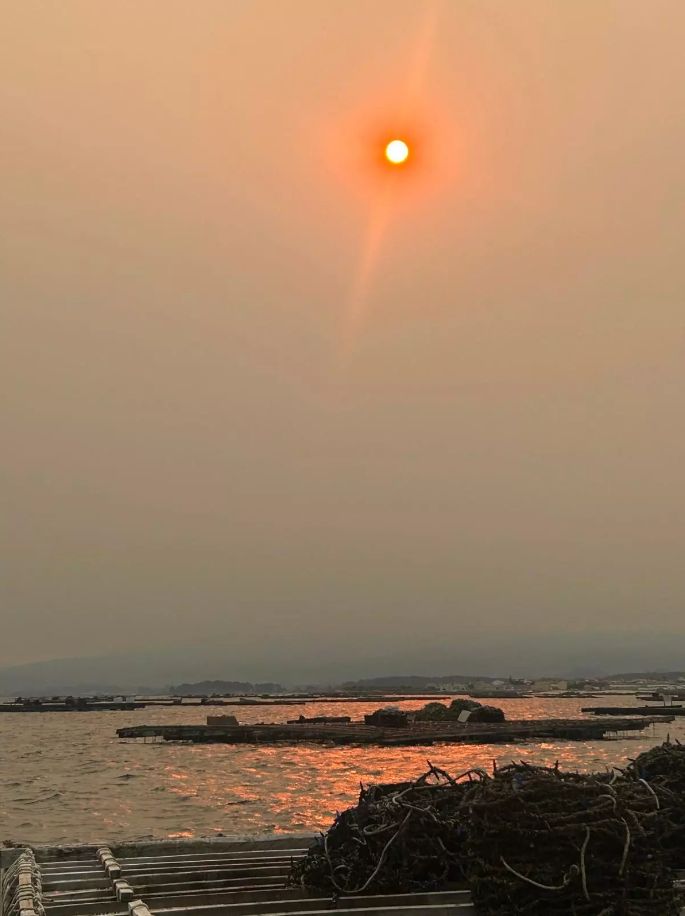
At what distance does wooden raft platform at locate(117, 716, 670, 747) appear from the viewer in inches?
2219

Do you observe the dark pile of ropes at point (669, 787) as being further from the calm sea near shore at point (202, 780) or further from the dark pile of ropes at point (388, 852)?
the calm sea near shore at point (202, 780)

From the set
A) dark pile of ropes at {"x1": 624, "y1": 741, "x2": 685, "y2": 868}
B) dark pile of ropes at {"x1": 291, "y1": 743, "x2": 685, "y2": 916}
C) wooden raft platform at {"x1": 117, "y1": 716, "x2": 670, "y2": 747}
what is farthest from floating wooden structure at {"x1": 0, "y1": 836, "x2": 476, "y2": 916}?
wooden raft platform at {"x1": 117, "y1": 716, "x2": 670, "y2": 747}

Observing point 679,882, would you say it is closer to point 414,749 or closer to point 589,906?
point 589,906

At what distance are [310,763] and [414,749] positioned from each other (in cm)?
944

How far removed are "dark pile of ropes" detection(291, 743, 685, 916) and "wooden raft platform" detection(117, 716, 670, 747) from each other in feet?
159

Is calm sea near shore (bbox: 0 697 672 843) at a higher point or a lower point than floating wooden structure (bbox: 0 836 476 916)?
lower

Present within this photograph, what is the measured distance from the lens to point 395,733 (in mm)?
58375

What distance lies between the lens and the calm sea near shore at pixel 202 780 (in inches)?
998

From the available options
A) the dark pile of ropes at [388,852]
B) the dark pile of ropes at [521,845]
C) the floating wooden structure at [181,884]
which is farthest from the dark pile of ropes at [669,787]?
the floating wooden structure at [181,884]

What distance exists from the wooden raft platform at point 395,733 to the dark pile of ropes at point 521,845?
48.3 metres

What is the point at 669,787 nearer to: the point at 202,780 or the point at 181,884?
the point at 181,884

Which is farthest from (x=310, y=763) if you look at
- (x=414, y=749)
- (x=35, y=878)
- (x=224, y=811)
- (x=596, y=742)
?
(x=35, y=878)

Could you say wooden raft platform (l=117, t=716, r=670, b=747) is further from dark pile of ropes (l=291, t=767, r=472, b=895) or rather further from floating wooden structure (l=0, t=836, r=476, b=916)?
dark pile of ropes (l=291, t=767, r=472, b=895)

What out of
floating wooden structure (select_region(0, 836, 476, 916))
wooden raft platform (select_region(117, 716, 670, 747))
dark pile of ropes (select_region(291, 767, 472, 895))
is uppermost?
dark pile of ropes (select_region(291, 767, 472, 895))
